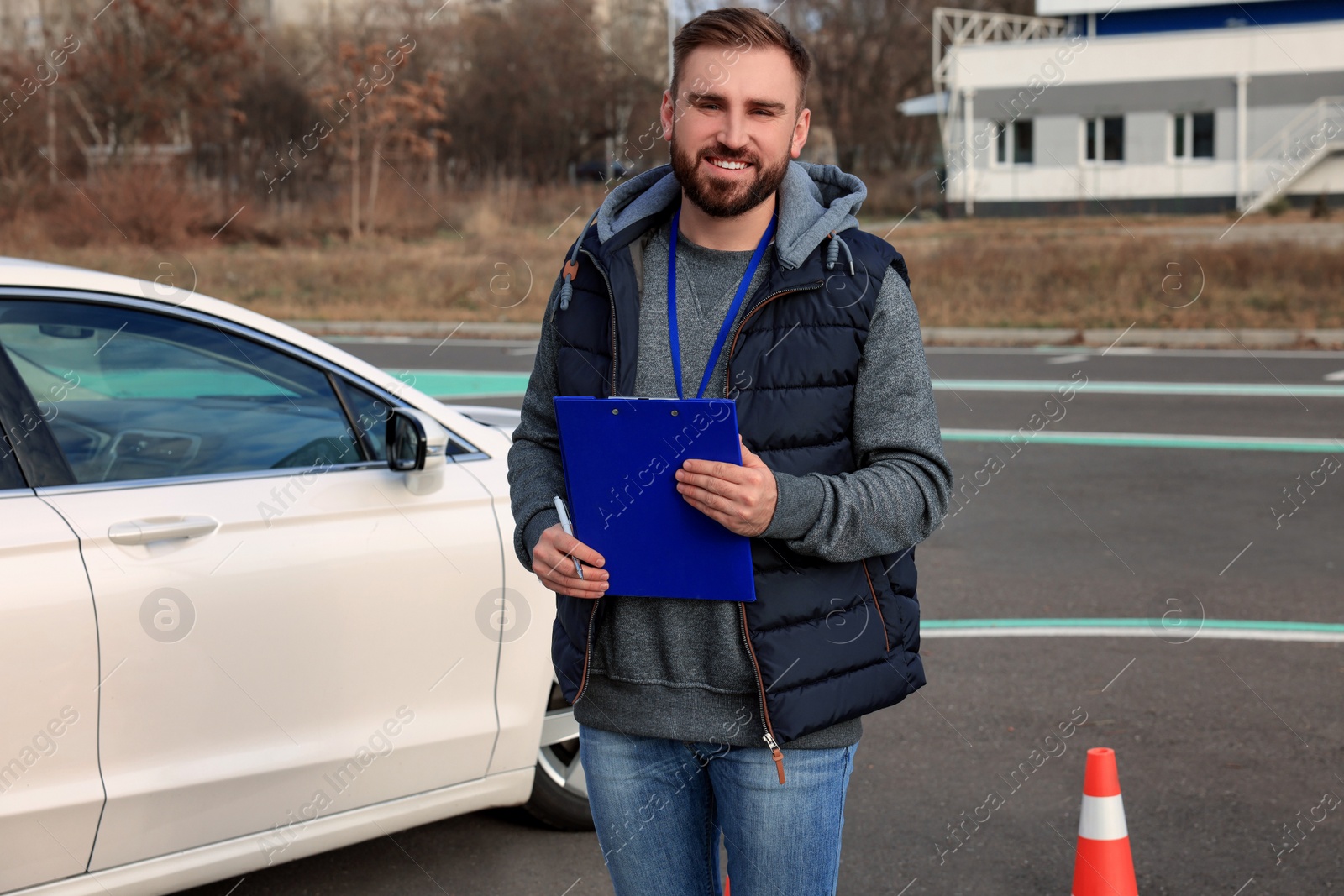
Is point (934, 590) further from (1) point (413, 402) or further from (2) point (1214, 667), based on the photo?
(1) point (413, 402)

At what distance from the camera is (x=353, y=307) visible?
22.6 meters

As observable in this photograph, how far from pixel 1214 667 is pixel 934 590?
1.49 m

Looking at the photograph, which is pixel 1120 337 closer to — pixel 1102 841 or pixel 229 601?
pixel 1102 841

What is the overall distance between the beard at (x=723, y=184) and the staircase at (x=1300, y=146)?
39.3 metres

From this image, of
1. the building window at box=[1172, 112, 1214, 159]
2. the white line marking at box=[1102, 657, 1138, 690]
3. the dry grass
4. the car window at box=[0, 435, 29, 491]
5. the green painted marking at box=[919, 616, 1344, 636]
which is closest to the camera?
the car window at box=[0, 435, 29, 491]

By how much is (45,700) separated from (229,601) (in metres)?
0.45

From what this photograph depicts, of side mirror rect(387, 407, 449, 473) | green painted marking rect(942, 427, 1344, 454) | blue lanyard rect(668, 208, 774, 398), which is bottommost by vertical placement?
green painted marking rect(942, 427, 1344, 454)

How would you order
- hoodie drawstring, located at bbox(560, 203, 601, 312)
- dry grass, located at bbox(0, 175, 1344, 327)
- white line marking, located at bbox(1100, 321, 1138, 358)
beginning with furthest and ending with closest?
dry grass, located at bbox(0, 175, 1344, 327) < white line marking, located at bbox(1100, 321, 1138, 358) < hoodie drawstring, located at bbox(560, 203, 601, 312)

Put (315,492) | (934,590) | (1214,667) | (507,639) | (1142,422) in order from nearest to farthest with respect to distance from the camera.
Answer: (315,492)
(507,639)
(1214,667)
(934,590)
(1142,422)

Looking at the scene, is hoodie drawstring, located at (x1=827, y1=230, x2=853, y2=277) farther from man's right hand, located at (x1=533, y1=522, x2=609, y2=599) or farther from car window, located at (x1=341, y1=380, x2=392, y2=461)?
car window, located at (x1=341, y1=380, x2=392, y2=461)

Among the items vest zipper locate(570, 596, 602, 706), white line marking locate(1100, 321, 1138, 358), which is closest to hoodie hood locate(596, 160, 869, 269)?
vest zipper locate(570, 596, 602, 706)

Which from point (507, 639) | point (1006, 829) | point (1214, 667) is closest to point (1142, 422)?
point (1214, 667)

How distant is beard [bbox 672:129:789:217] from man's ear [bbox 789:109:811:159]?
0.08 m

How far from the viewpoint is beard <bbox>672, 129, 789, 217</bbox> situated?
2.26 metres
